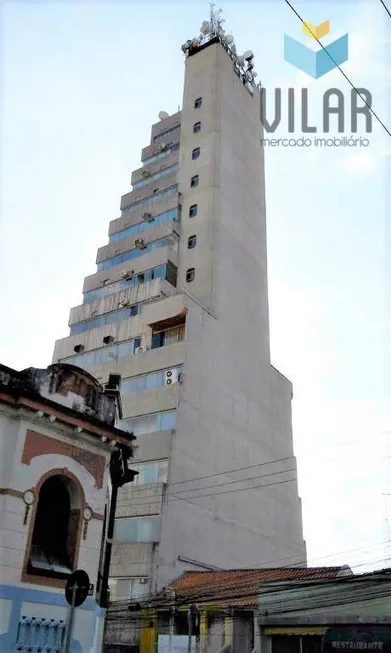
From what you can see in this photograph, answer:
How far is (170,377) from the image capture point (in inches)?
1416

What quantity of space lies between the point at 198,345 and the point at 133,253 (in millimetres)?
13560

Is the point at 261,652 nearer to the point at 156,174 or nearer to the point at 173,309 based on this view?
the point at 173,309

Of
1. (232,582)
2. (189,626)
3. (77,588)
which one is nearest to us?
(77,588)

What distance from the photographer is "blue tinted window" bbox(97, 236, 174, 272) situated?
4631 centimetres

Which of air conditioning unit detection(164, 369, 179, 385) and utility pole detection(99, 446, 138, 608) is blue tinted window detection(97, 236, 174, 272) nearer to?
air conditioning unit detection(164, 369, 179, 385)

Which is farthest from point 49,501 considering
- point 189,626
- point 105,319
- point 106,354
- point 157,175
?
point 157,175

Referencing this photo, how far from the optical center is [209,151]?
48.9 meters

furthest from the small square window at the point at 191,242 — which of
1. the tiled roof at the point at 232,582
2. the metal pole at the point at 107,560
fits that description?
the metal pole at the point at 107,560

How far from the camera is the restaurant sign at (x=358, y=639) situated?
61.6 ft

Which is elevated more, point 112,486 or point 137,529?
point 137,529

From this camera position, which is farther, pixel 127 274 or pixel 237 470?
pixel 127 274

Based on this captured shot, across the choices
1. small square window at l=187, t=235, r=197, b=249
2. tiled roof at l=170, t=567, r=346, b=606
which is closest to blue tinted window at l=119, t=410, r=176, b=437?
tiled roof at l=170, t=567, r=346, b=606

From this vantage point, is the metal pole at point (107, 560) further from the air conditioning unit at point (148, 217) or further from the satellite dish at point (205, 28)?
the satellite dish at point (205, 28)

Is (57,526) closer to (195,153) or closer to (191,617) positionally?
(191,617)
